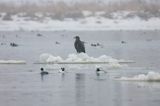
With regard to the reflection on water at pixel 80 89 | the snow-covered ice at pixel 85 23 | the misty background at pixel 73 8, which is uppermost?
the misty background at pixel 73 8

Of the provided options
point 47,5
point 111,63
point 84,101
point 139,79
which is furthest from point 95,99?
point 47,5

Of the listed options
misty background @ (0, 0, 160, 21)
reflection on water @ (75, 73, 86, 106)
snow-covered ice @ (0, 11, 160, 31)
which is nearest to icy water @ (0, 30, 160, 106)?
reflection on water @ (75, 73, 86, 106)

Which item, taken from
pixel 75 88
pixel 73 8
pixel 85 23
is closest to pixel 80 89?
pixel 75 88

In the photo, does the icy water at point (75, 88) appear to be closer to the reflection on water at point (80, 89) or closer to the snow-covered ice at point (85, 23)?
the reflection on water at point (80, 89)

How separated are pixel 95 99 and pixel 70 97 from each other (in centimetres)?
94

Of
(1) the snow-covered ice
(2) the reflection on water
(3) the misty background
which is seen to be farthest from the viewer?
(3) the misty background

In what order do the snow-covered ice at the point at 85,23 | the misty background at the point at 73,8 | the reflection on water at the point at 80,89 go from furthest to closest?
the misty background at the point at 73,8 → the snow-covered ice at the point at 85,23 → the reflection on water at the point at 80,89

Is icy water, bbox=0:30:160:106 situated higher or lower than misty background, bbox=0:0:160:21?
lower

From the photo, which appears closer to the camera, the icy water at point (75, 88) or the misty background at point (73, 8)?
the icy water at point (75, 88)

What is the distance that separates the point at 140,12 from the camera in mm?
111438

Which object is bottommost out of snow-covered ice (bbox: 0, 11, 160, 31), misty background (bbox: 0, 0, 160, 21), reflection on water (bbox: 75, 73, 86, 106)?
reflection on water (bbox: 75, 73, 86, 106)

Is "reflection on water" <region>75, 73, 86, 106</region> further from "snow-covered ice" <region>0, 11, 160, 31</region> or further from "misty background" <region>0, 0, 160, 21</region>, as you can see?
"misty background" <region>0, 0, 160, 21</region>

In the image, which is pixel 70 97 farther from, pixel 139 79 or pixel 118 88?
pixel 139 79

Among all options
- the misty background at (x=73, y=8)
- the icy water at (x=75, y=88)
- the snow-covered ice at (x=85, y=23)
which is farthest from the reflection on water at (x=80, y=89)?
the misty background at (x=73, y=8)
